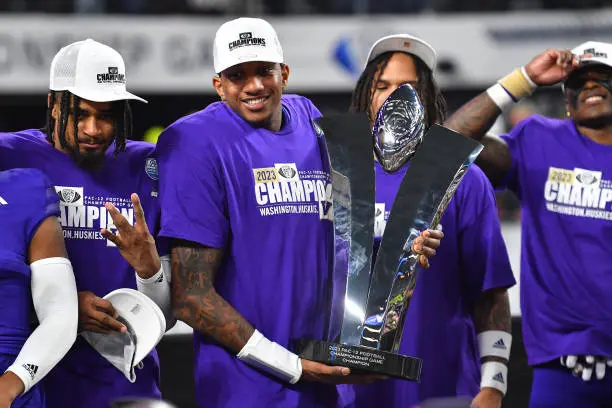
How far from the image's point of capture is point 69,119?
2723 mm

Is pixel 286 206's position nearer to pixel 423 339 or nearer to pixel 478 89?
pixel 423 339

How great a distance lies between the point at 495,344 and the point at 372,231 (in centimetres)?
62

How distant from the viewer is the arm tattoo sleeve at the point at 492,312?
3.00 m

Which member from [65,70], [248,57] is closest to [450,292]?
[248,57]

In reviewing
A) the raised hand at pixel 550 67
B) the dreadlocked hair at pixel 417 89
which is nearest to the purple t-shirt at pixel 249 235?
the dreadlocked hair at pixel 417 89

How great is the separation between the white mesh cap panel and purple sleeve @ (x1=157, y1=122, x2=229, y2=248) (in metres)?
0.33

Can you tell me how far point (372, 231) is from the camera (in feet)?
8.59

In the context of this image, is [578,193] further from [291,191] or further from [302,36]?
[302,36]

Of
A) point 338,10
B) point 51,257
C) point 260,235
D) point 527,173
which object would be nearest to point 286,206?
point 260,235

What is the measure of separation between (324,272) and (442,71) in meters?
12.3

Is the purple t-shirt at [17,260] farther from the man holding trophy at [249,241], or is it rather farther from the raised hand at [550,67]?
the raised hand at [550,67]

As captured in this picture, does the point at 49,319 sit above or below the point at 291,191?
below

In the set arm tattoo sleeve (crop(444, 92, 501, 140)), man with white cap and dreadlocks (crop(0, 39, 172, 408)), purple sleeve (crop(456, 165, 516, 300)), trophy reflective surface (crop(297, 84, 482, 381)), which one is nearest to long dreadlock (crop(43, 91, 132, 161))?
man with white cap and dreadlocks (crop(0, 39, 172, 408))

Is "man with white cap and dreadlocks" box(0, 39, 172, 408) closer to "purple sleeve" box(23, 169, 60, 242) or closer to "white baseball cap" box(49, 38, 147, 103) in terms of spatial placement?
"white baseball cap" box(49, 38, 147, 103)
